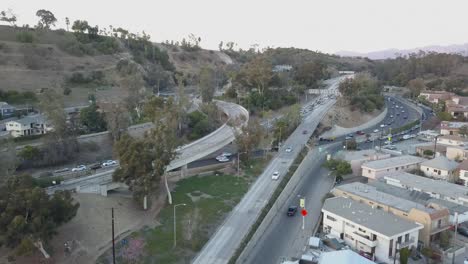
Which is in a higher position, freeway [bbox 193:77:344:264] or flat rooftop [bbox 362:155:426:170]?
flat rooftop [bbox 362:155:426:170]

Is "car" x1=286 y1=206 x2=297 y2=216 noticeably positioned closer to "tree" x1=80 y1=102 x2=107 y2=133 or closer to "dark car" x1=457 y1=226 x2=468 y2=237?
"dark car" x1=457 y1=226 x2=468 y2=237

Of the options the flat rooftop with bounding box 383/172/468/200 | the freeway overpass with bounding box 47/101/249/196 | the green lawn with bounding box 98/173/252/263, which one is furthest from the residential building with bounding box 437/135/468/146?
the green lawn with bounding box 98/173/252/263

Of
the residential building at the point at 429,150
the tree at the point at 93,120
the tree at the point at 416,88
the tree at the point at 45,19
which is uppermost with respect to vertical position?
the tree at the point at 45,19

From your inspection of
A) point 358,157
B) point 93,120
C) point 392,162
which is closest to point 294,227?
point 392,162

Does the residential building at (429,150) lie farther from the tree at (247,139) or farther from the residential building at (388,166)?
the tree at (247,139)

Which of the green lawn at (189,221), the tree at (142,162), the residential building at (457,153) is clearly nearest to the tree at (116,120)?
the green lawn at (189,221)

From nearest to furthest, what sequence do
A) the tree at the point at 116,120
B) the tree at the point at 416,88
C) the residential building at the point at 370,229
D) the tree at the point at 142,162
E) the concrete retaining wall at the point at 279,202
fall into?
the residential building at the point at 370,229
the concrete retaining wall at the point at 279,202
the tree at the point at 142,162
the tree at the point at 116,120
the tree at the point at 416,88

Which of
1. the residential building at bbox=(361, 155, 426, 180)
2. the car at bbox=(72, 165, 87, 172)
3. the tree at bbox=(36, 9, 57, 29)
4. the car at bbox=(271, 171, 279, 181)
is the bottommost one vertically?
the car at bbox=(271, 171, 279, 181)
